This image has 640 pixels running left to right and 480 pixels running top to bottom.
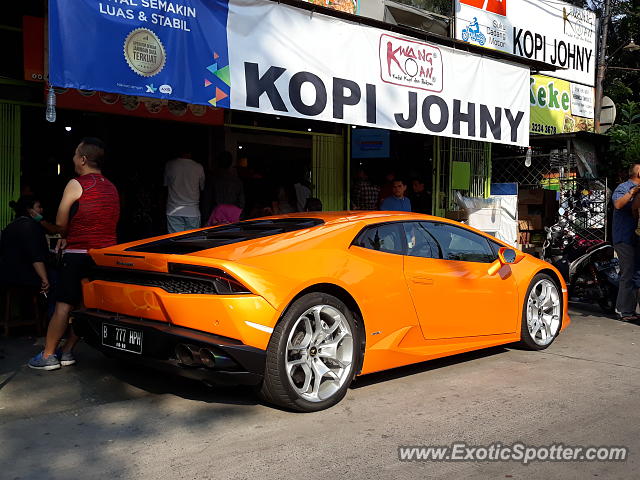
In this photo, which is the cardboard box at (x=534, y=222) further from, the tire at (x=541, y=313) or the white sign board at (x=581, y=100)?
the tire at (x=541, y=313)

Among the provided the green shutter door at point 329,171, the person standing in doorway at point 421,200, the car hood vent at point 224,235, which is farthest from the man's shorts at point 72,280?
the person standing in doorway at point 421,200

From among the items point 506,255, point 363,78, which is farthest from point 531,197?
point 506,255

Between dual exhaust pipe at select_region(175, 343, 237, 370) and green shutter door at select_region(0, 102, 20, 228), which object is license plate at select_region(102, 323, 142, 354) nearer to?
dual exhaust pipe at select_region(175, 343, 237, 370)

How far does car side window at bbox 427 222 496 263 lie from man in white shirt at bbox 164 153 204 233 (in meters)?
3.71

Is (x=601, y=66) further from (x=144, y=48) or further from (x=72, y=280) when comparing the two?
(x=72, y=280)

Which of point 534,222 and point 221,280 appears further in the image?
point 534,222

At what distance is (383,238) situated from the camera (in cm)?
506

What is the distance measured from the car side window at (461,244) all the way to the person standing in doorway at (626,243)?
290 centimetres

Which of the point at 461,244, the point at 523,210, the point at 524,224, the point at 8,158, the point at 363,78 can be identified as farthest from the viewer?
the point at 523,210

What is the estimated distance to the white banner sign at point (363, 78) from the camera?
6.75m

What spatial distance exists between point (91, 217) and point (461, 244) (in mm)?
3186

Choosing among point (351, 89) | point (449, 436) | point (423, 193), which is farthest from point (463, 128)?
point (449, 436)

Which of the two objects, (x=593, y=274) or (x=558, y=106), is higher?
(x=558, y=106)

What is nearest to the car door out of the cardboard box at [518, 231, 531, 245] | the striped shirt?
the striped shirt
